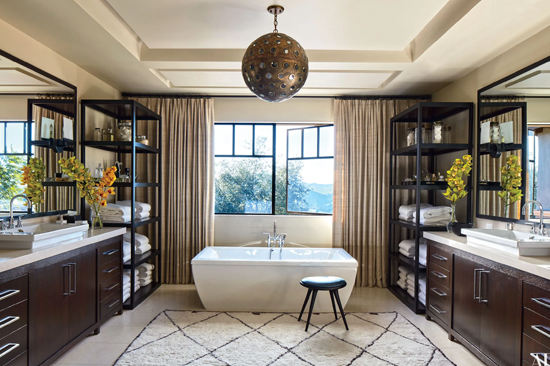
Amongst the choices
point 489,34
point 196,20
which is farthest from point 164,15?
point 489,34

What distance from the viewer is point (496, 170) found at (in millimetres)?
3188

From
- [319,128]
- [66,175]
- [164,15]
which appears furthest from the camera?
[319,128]

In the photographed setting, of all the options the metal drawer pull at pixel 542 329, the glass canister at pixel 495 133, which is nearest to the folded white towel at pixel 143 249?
the metal drawer pull at pixel 542 329

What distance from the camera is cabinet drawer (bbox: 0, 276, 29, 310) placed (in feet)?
6.40

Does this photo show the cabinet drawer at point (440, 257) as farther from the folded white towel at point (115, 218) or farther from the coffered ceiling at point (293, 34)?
the folded white towel at point (115, 218)

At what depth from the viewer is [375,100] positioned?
4.64 metres

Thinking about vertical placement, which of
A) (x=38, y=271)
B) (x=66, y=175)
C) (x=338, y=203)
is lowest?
(x=38, y=271)

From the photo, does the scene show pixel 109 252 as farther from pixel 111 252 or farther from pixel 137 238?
pixel 137 238

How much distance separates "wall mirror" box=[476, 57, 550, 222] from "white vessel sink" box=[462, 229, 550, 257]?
19 cm

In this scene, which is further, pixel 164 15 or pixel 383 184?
pixel 383 184

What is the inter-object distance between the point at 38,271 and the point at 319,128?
3713 mm

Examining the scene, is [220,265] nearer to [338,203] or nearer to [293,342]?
Result: [293,342]

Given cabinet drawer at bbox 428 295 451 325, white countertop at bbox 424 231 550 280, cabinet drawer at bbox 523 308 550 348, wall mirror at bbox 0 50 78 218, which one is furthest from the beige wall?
wall mirror at bbox 0 50 78 218

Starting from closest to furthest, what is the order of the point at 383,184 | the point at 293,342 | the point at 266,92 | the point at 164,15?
the point at 266,92 → the point at 164,15 → the point at 293,342 → the point at 383,184
